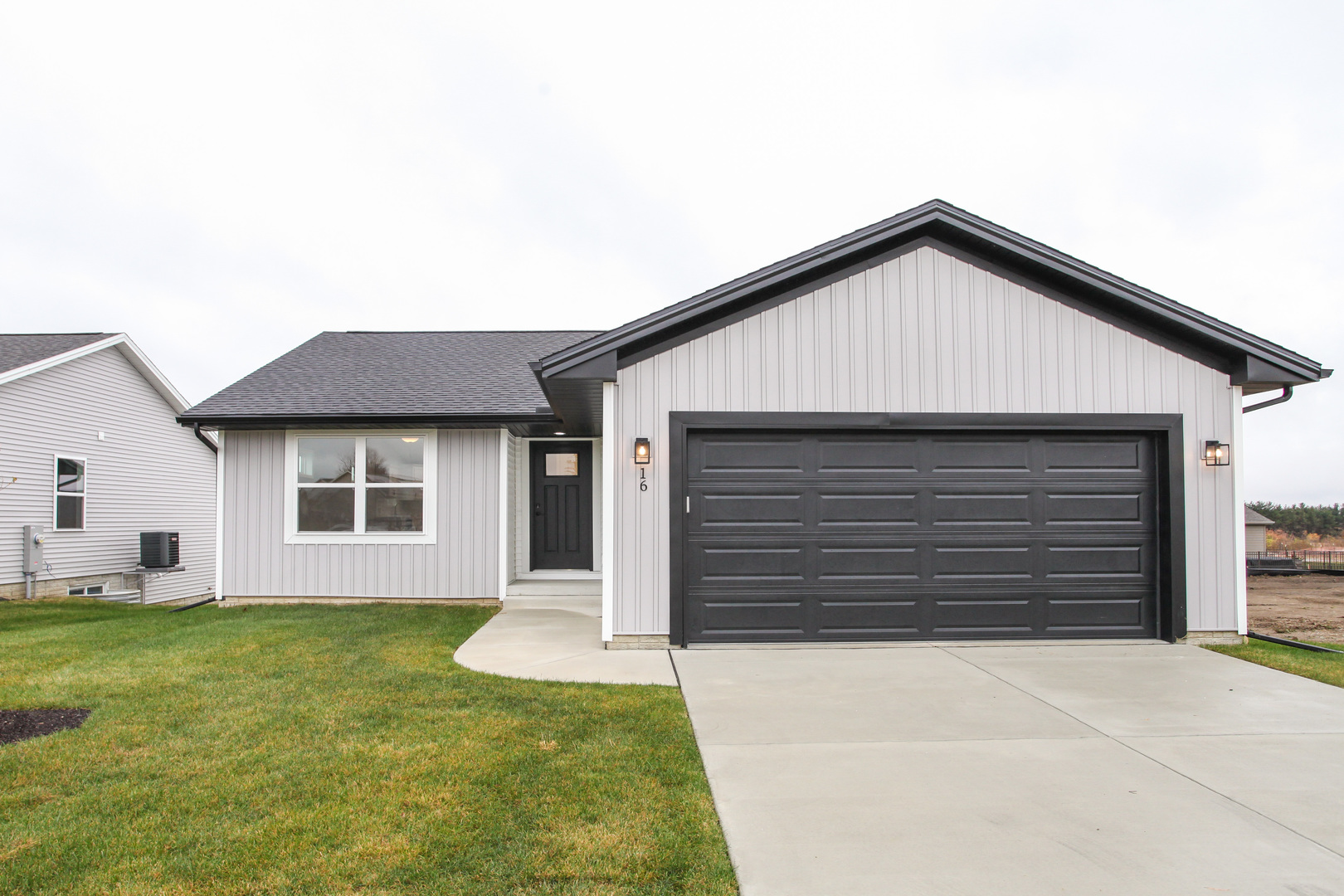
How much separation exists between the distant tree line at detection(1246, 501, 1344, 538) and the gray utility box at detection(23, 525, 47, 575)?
5142cm

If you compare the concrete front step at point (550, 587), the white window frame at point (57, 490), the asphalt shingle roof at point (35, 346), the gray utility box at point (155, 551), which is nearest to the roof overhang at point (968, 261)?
the concrete front step at point (550, 587)

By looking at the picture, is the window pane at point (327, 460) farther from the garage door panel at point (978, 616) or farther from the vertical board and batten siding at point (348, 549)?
the garage door panel at point (978, 616)

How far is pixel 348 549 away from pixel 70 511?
24.8 feet

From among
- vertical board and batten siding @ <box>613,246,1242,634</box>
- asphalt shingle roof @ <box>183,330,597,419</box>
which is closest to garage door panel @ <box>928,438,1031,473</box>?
vertical board and batten siding @ <box>613,246,1242,634</box>

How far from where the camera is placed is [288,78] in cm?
1588

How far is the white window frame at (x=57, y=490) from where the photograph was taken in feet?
43.0

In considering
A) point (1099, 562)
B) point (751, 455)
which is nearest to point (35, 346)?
point (751, 455)

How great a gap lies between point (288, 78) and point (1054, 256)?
53.1 ft

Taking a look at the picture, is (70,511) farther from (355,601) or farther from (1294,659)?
(1294,659)

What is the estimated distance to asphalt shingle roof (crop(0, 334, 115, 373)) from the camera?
Answer: 41.6 feet

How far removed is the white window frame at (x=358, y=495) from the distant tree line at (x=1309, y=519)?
46840mm

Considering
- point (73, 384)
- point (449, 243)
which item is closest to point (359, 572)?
point (73, 384)

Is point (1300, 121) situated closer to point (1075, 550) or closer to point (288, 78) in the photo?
point (1075, 550)

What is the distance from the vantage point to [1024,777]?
359 centimetres
